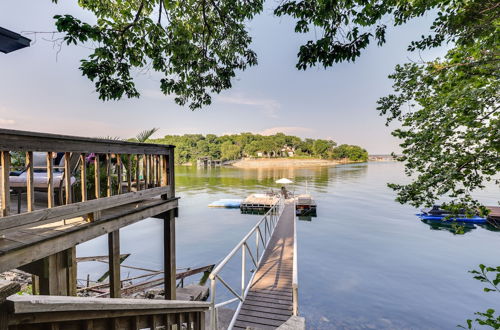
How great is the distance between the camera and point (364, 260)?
515 inches

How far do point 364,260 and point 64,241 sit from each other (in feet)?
46.7

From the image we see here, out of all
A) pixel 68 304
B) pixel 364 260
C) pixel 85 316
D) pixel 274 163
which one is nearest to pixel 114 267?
pixel 85 316

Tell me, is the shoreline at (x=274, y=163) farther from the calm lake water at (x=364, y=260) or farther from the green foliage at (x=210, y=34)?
the green foliage at (x=210, y=34)

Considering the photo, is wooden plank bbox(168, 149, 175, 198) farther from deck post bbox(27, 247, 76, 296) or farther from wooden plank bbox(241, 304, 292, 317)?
wooden plank bbox(241, 304, 292, 317)

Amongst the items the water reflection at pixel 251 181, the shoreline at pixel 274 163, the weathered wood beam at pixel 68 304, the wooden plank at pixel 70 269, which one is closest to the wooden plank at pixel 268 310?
the wooden plank at pixel 70 269

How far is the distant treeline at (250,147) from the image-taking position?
97.7 meters

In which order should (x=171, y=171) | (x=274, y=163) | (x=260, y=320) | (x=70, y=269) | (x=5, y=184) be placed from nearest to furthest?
(x=5, y=184) → (x=70, y=269) → (x=171, y=171) → (x=260, y=320) → (x=274, y=163)

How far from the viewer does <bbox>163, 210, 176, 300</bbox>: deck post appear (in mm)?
3859

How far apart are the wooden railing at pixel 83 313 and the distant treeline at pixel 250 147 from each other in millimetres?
94548

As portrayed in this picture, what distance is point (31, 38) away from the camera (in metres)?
2.55

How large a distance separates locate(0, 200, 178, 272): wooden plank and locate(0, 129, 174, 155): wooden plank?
30.6 inches

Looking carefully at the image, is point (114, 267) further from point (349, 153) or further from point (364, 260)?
point (349, 153)

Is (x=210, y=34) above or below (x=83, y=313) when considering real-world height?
above

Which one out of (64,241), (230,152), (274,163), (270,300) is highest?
(230,152)
